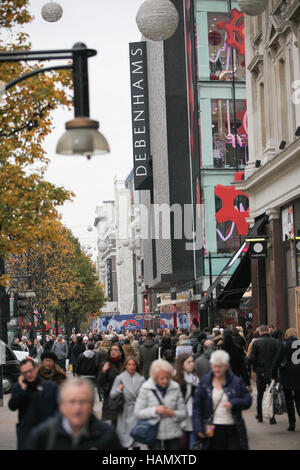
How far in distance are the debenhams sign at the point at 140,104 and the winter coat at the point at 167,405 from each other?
7128cm

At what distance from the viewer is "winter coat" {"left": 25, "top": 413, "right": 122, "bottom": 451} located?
225 inches

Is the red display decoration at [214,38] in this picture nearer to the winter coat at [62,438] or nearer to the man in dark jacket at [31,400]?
the man in dark jacket at [31,400]

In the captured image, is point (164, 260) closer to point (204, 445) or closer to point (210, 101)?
point (210, 101)

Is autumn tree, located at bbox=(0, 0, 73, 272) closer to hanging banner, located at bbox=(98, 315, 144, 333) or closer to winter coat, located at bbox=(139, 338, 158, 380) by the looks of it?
winter coat, located at bbox=(139, 338, 158, 380)

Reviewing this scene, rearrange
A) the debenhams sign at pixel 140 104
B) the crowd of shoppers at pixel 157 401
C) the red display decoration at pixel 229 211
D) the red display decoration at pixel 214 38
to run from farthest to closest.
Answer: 1. the debenhams sign at pixel 140 104
2. the red display decoration at pixel 214 38
3. the red display decoration at pixel 229 211
4. the crowd of shoppers at pixel 157 401

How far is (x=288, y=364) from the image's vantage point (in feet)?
51.9

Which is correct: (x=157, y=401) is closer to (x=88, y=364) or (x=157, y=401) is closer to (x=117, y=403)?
(x=117, y=403)

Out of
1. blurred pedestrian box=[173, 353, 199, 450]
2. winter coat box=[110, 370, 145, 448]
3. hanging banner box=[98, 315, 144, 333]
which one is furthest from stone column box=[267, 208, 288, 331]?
hanging banner box=[98, 315, 144, 333]

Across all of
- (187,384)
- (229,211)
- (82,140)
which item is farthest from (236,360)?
(229,211)

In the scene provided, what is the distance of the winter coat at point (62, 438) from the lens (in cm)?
572

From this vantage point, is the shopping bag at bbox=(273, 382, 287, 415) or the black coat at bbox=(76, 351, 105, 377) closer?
the shopping bag at bbox=(273, 382, 287, 415)

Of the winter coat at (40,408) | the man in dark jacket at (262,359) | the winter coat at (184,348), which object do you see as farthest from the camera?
the winter coat at (184,348)

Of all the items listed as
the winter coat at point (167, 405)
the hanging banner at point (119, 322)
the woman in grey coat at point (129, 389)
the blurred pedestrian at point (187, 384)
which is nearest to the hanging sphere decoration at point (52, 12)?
the woman in grey coat at point (129, 389)

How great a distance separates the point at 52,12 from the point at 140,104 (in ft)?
202
